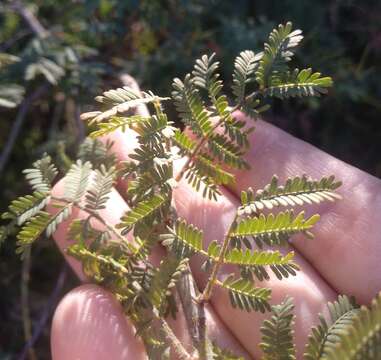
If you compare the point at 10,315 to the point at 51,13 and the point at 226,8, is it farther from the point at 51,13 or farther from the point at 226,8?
the point at 226,8

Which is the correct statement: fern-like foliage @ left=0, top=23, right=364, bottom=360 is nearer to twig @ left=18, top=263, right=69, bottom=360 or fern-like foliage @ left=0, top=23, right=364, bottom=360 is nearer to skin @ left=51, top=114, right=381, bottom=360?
skin @ left=51, top=114, right=381, bottom=360

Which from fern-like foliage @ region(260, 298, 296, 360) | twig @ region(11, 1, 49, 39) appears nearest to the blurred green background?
twig @ region(11, 1, 49, 39)

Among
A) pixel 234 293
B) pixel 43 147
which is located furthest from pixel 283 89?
pixel 43 147

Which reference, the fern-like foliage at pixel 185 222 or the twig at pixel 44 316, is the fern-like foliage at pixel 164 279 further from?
the twig at pixel 44 316

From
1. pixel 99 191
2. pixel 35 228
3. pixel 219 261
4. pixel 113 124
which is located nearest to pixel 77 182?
pixel 99 191

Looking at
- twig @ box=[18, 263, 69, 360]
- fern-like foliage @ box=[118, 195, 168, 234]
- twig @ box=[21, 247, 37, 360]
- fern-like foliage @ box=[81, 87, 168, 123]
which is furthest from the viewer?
twig @ box=[21, 247, 37, 360]

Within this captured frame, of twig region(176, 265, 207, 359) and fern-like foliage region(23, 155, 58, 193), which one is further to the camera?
fern-like foliage region(23, 155, 58, 193)

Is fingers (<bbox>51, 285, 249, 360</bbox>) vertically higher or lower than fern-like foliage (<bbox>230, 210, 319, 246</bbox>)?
lower
